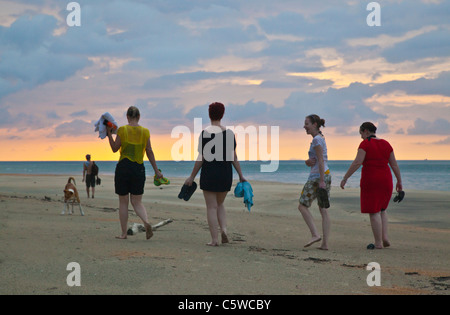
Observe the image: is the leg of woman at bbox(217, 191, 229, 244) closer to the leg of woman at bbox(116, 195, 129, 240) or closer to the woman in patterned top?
the woman in patterned top

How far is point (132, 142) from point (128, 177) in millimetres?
546

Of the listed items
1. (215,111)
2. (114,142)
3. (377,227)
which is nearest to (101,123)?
(114,142)

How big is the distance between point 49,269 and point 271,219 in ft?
27.4

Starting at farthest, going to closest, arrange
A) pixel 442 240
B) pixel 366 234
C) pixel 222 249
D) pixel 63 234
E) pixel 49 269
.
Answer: pixel 366 234 → pixel 442 240 → pixel 63 234 → pixel 222 249 → pixel 49 269

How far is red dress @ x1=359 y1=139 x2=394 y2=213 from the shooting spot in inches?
322

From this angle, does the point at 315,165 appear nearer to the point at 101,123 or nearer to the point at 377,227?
the point at 377,227

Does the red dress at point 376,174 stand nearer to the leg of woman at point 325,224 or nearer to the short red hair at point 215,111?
the leg of woman at point 325,224

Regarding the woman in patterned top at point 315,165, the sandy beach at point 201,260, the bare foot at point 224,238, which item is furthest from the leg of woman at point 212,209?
the woman in patterned top at point 315,165

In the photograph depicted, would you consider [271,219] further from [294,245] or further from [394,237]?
[294,245]

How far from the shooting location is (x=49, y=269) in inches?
227

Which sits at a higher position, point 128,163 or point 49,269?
point 128,163

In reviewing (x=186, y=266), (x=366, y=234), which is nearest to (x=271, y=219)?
(x=366, y=234)

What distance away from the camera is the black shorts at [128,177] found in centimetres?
754

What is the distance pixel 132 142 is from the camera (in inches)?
299
